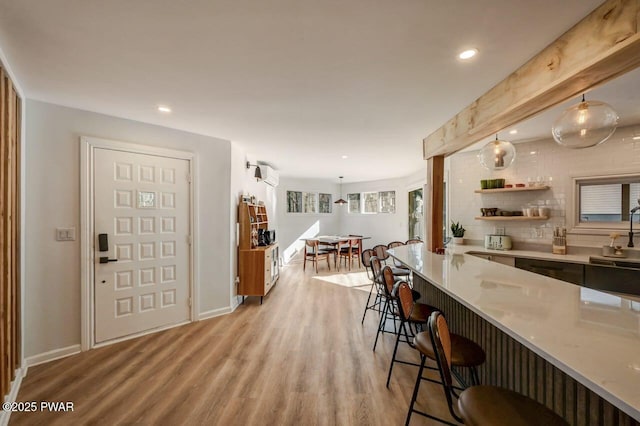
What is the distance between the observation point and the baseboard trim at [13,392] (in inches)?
71.7

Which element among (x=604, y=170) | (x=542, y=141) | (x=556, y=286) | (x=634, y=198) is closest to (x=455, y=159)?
(x=542, y=141)

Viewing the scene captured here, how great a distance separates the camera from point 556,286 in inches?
69.6

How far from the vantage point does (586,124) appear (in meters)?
1.62

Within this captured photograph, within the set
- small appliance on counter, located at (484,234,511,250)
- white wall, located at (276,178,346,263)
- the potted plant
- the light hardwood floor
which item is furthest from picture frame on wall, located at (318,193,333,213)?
the light hardwood floor

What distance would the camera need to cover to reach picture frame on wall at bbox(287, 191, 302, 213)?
792cm

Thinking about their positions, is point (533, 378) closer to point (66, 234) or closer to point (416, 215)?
point (66, 234)

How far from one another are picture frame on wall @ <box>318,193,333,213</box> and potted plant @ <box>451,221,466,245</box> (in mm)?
4655

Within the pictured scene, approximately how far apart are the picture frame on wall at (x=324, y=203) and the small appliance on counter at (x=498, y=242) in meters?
5.18

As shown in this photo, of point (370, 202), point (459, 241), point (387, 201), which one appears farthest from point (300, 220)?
point (459, 241)

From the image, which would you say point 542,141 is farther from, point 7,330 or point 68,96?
point 7,330

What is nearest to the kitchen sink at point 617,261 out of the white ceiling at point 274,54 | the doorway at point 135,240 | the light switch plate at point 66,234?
the white ceiling at point 274,54

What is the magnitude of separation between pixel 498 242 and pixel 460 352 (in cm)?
290

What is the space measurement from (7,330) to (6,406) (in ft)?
1.68

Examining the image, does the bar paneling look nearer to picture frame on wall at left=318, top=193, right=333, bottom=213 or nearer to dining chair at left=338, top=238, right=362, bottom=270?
dining chair at left=338, top=238, right=362, bottom=270
